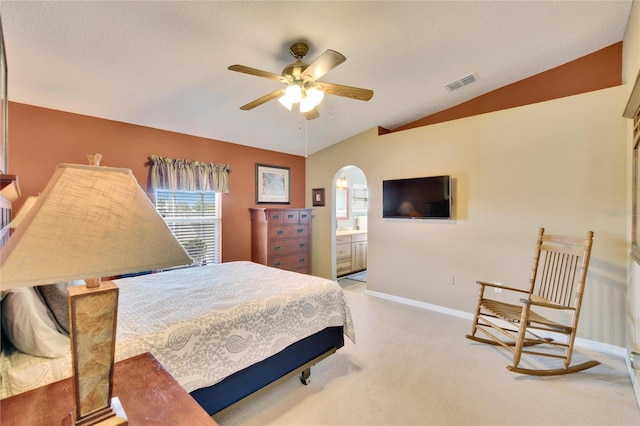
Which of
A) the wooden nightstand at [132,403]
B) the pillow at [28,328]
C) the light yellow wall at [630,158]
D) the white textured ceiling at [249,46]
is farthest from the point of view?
the light yellow wall at [630,158]

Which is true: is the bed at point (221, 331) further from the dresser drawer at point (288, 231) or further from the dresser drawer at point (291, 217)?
the dresser drawer at point (291, 217)

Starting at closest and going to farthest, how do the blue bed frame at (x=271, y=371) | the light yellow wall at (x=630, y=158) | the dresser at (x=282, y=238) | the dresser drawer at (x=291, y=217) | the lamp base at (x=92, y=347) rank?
the lamp base at (x=92, y=347), the blue bed frame at (x=271, y=371), the light yellow wall at (x=630, y=158), the dresser at (x=282, y=238), the dresser drawer at (x=291, y=217)

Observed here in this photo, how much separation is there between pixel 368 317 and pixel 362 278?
202cm

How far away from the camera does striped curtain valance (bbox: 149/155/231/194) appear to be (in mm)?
3514

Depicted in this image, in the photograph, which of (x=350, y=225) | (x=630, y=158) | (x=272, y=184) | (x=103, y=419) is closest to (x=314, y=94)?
(x=103, y=419)

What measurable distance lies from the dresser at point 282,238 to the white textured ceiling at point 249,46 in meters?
1.52

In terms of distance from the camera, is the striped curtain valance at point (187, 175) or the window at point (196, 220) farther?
the window at point (196, 220)

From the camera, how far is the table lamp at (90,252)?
0.60 meters

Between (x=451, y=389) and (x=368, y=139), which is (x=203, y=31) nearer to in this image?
(x=368, y=139)

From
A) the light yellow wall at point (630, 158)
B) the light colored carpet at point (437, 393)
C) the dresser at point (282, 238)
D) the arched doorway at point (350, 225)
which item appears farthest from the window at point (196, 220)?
the light yellow wall at point (630, 158)

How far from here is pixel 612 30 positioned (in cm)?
269

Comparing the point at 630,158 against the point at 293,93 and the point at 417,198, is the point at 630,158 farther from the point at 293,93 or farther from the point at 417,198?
the point at 293,93

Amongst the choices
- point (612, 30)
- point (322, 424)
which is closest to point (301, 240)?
point (322, 424)

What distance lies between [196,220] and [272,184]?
140 cm
